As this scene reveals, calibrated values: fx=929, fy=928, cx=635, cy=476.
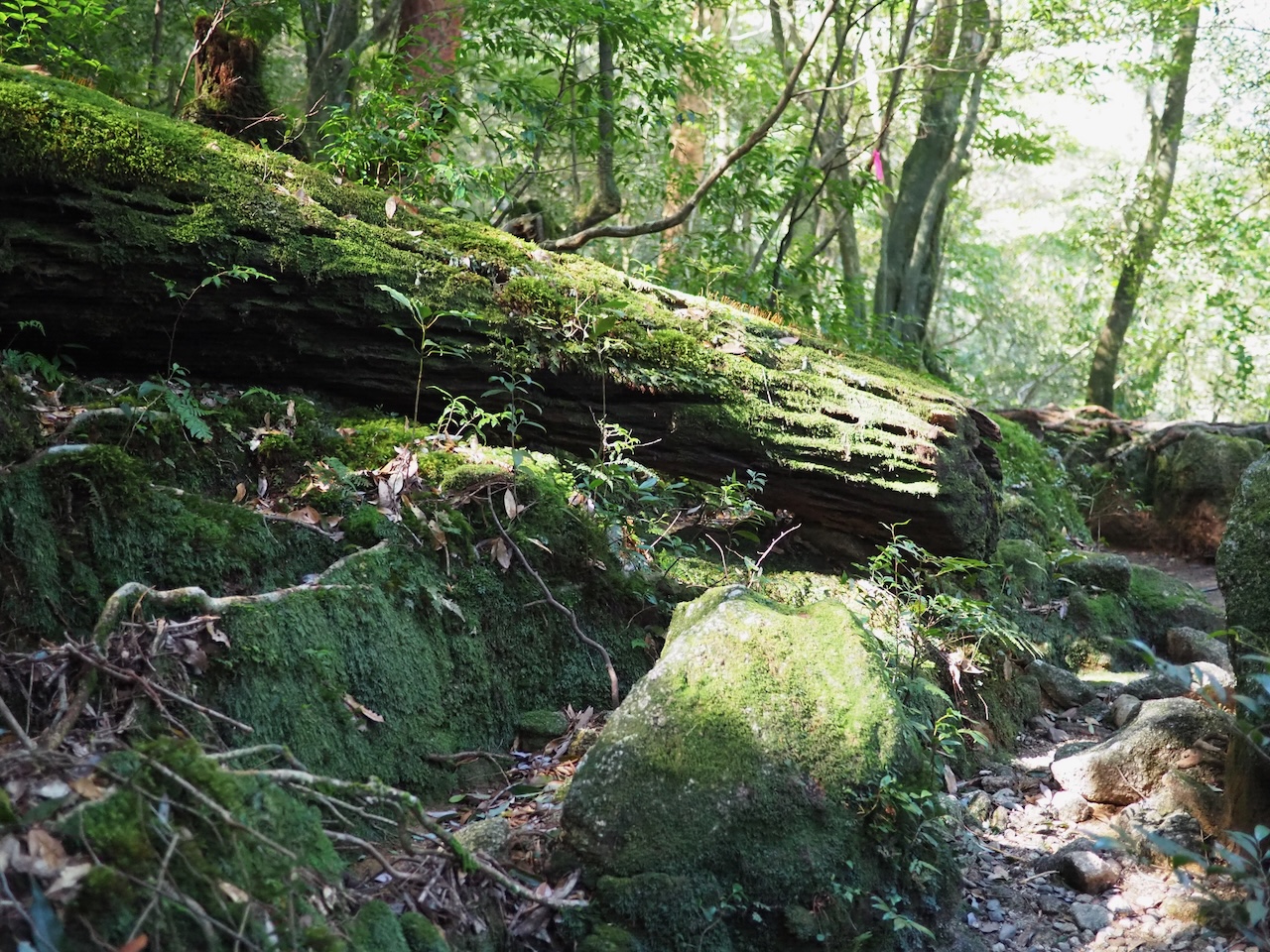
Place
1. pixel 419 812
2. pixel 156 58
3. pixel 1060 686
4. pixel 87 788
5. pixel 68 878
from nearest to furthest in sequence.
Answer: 1. pixel 68 878
2. pixel 87 788
3. pixel 419 812
4. pixel 1060 686
5. pixel 156 58

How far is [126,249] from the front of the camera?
438cm

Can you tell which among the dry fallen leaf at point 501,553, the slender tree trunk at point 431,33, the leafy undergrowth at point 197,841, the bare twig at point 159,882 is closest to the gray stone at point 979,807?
the leafy undergrowth at point 197,841

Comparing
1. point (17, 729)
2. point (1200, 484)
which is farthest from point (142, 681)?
point (1200, 484)

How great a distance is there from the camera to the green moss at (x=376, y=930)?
241 centimetres

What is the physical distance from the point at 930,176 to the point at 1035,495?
5.13 meters

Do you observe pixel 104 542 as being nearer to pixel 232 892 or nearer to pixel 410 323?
pixel 232 892

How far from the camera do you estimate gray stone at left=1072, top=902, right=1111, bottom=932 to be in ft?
12.3

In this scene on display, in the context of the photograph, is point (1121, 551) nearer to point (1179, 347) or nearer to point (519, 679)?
point (519, 679)

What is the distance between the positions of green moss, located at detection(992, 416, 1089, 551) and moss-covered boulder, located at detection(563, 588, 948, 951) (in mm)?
5529

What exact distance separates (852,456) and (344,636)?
3267 mm

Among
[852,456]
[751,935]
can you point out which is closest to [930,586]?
[852,456]

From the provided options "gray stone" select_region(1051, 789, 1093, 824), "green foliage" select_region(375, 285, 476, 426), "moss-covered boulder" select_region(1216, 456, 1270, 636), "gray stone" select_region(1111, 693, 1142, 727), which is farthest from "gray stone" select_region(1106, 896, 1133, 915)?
"green foliage" select_region(375, 285, 476, 426)

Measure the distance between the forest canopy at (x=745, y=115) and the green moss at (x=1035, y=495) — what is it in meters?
1.62

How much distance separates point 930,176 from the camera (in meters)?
12.7
